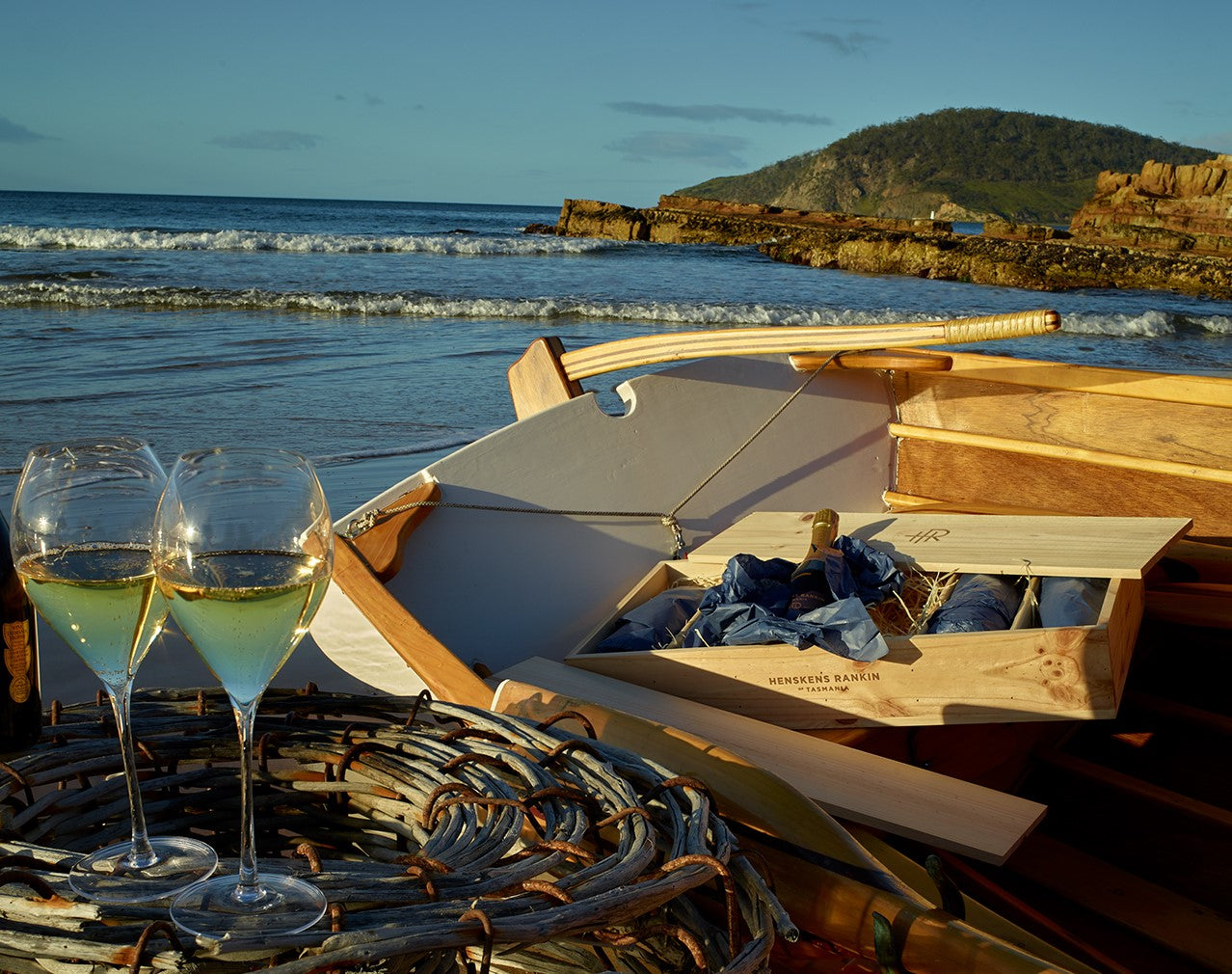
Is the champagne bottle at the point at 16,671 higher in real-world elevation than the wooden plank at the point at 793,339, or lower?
lower

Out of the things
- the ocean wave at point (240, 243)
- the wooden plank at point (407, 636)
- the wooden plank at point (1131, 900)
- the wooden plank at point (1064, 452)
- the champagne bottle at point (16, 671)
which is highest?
the ocean wave at point (240, 243)

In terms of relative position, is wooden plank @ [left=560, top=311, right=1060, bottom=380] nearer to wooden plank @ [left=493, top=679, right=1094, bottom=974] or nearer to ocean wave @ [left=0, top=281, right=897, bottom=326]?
wooden plank @ [left=493, top=679, right=1094, bottom=974]

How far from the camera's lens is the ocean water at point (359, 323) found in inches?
274

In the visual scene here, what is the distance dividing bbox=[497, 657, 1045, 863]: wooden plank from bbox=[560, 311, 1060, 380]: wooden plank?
1.04 m

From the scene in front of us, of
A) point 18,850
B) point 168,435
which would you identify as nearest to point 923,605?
point 18,850

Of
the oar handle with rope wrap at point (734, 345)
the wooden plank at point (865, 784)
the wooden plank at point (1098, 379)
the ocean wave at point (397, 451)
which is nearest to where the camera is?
the wooden plank at point (865, 784)

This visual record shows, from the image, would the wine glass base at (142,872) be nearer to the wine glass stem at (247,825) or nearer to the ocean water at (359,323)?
the wine glass stem at (247,825)

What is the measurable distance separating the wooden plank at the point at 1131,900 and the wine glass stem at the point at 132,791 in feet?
5.59

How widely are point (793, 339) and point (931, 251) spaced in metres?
24.7

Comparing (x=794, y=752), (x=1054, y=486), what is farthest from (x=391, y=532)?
(x=1054, y=486)

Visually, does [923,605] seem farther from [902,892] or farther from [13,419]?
[13,419]

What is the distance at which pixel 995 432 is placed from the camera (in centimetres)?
384

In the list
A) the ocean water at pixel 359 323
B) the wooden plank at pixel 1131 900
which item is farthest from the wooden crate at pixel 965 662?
the ocean water at pixel 359 323

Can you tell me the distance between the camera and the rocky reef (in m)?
24.4
